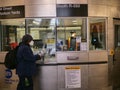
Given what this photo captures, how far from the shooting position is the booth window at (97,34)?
32.0 ft

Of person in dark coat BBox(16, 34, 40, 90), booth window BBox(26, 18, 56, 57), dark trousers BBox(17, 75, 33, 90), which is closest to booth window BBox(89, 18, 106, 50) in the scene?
booth window BBox(26, 18, 56, 57)

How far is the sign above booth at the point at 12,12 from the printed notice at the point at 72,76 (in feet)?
7.27

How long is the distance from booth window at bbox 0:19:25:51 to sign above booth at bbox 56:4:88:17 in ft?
4.01

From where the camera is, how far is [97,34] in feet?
32.5

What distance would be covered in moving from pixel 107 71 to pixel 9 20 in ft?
11.7

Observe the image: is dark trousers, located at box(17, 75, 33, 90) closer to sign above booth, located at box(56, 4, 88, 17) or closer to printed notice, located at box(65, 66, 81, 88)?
printed notice, located at box(65, 66, 81, 88)

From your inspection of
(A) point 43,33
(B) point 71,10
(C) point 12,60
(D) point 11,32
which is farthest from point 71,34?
(C) point 12,60

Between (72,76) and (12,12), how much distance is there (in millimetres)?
2766

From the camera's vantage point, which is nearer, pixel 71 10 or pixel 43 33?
pixel 71 10

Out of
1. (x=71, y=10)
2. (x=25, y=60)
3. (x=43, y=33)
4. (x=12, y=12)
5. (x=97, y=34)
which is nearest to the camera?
(x=25, y=60)

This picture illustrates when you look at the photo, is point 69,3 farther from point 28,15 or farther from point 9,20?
point 9,20

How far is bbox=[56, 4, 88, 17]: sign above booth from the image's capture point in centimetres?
943

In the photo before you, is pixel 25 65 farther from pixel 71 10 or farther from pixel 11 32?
pixel 71 10

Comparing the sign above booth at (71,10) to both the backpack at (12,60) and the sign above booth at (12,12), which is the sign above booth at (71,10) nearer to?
the sign above booth at (12,12)
